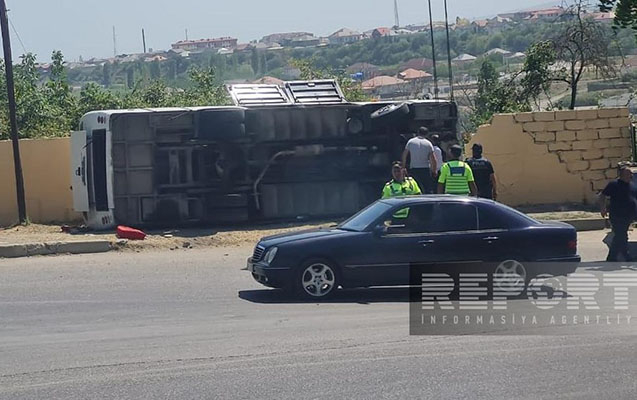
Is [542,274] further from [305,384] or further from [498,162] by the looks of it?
[498,162]

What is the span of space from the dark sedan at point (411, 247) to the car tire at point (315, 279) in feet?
0.04

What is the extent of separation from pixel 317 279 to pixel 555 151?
34.3ft

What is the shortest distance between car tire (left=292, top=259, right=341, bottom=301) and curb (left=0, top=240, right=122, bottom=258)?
6.17 m

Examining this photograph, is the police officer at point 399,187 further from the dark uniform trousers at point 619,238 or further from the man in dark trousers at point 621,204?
the dark uniform trousers at point 619,238

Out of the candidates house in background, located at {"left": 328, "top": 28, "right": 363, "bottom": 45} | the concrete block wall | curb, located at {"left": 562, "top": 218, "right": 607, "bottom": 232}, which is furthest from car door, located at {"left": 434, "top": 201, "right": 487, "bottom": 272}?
house in background, located at {"left": 328, "top": 28, "right": 363, "bottom": 45}

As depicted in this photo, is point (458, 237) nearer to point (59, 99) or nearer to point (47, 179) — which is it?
point (47, 179)

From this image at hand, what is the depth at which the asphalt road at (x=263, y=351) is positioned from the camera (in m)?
8.45

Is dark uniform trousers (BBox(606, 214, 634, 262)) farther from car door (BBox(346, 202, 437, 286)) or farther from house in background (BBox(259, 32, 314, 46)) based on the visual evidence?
house in background (BBox(259, 32, 314, 46))

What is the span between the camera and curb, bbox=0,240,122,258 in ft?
57.7

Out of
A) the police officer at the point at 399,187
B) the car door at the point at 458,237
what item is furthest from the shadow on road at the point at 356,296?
the police officer at the point at 399,187

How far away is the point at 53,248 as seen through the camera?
58.3 feet

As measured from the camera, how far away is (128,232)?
18453 mm

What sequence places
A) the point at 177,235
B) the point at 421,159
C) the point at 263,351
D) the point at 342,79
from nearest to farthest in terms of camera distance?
1. the point at 263,351
2. the point at 421,159
3. the point at 177,235
4. the point at 342,79

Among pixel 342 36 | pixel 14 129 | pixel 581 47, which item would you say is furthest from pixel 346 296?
pixel 342 36
